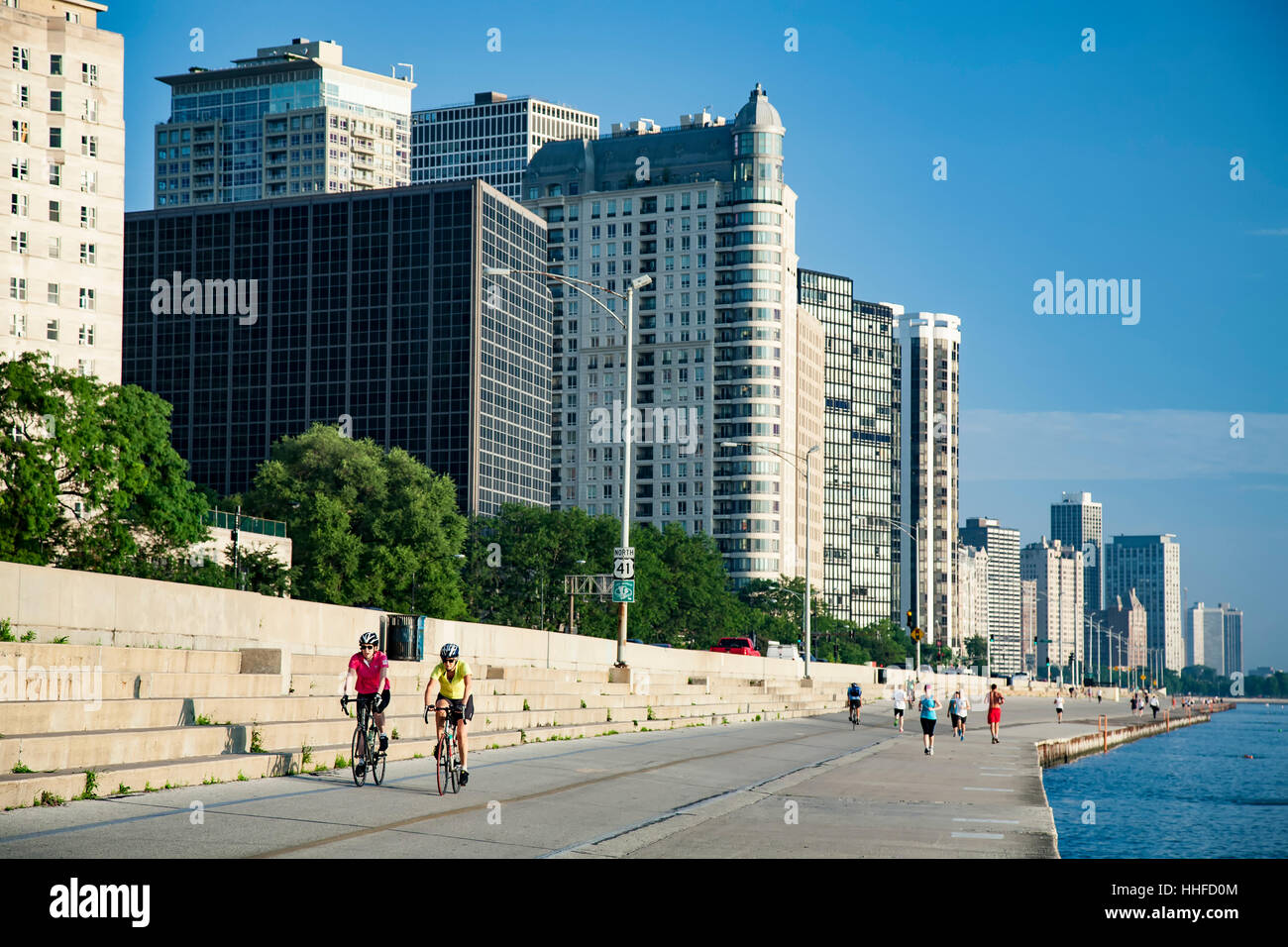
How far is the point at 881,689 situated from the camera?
3804 inches

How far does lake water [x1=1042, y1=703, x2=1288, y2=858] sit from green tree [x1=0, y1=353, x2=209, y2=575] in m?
45.0

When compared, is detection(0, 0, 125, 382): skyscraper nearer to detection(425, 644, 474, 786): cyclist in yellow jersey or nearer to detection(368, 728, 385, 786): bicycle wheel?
detection(368, 728, 385, 786): bicycle wheel

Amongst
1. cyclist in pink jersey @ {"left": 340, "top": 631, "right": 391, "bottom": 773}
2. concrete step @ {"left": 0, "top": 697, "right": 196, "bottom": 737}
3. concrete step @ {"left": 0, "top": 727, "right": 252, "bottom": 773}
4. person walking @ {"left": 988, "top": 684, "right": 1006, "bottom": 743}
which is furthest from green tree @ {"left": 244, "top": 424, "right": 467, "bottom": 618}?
cyclist in pink jersey @ {"left": 340, "top": 631, "right": 391, "bottom": 773}

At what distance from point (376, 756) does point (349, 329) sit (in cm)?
15728

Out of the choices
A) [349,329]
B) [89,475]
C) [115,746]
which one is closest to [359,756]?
[115,746]

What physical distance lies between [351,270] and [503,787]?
157 metres

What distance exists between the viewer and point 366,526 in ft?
340

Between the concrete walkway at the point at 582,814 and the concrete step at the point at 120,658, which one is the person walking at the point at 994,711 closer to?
the concrete walkway at the point at 582,814

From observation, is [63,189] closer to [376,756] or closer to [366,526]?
[366,526]

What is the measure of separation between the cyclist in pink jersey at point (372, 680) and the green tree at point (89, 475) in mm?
49630

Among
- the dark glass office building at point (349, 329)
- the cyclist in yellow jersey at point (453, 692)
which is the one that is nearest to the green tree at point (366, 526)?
the dark glass office building at point (349, 329)

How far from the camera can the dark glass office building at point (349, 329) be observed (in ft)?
547

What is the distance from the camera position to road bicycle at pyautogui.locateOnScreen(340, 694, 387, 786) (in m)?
19.6
